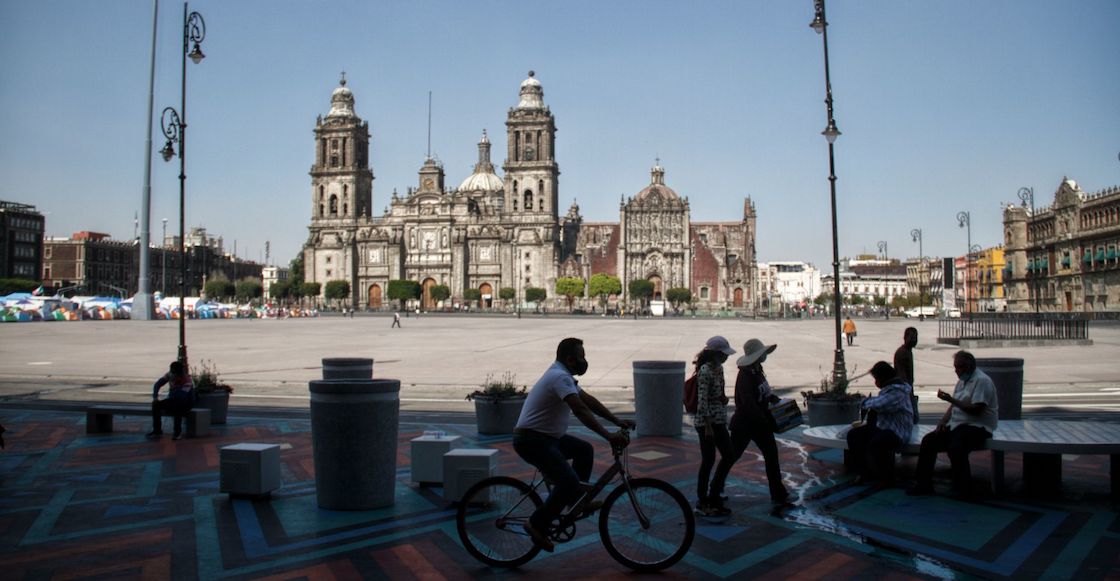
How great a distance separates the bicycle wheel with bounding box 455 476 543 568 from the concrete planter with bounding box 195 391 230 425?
25.0 feet

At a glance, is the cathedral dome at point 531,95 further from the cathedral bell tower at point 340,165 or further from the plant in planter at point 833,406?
the plant in planter at point 833,406

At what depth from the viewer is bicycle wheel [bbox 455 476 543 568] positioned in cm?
574

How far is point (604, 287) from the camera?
98.9 metres

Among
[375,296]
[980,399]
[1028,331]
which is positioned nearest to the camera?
[980,399]

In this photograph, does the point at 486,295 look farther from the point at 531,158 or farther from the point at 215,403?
the point at 215,403

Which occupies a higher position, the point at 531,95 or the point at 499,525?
the point at 531,95

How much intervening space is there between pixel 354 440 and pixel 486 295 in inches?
3829

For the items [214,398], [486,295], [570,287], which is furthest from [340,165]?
[214,398]

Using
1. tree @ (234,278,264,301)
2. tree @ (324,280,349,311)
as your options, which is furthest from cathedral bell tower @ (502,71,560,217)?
tree @ (234,278,264,301)

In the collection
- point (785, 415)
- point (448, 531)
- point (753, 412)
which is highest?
point (753, 412)

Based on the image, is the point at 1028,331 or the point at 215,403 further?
the point at 1028,331

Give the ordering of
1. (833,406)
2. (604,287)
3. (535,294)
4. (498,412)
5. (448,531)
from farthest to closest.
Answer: (604,287), (535,294), (498,412), (833,406), (448,531)

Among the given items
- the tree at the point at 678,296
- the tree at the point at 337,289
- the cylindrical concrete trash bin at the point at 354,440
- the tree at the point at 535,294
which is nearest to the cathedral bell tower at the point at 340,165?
the tree at the point at 337,289

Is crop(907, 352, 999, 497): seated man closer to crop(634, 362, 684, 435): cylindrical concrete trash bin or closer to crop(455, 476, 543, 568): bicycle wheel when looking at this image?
crop(634, 362, 684, 435): cylindrical concrete trash bin
